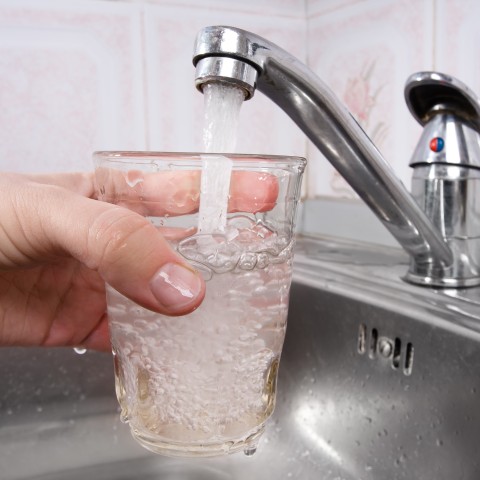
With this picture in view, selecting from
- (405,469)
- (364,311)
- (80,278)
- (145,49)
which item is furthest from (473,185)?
(145,49)

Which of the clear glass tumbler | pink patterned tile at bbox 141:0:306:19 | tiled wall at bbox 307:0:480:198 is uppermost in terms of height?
pink patterned tile at bbox 141:0:306:19

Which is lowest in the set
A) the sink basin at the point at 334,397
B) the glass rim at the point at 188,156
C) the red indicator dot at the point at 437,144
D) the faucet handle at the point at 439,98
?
the sink basin at the point at 334,397

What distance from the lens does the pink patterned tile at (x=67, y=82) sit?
823 mm

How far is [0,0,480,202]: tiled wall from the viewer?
81 centimetres

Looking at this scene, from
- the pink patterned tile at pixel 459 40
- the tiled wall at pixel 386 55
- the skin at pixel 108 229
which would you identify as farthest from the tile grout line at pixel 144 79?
the skin at pixel 108 229

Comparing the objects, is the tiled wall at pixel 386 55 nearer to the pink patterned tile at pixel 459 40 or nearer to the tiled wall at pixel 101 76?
the pink patterned tile at pixel 459 40

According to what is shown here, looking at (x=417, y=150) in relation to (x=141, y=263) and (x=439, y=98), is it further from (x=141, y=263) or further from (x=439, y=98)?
(x=141, y=263)

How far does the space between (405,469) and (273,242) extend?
12.7 inches

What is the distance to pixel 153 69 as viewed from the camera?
885mm

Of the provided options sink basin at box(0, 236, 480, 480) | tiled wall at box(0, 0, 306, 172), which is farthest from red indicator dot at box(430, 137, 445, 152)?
tiled wall at box(0, 0, 306, 172)

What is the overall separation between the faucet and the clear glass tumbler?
0.08 metres

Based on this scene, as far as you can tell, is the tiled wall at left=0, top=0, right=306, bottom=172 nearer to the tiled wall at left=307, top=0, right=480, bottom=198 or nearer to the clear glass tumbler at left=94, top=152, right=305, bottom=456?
the tiled wall at left=307, top=0, right=480, bottom=198

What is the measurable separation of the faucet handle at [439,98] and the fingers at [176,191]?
289 mm

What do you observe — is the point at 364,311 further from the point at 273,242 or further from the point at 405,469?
the point at 273,242
